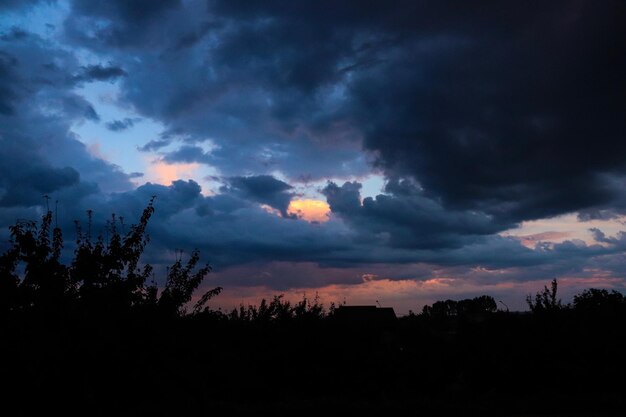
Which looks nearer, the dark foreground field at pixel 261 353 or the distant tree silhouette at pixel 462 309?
the dark foreground field at pixel 261 353

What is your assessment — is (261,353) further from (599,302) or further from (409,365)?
(599,302)

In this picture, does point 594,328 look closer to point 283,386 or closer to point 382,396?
point 382,396

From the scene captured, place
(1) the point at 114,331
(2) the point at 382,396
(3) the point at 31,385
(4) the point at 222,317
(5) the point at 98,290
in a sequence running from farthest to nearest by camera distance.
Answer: (4) the point at 222,317 → (2) the point at 382,396 → (5) the point at 98,290 → (1) the point at 114,331 → (3) the point at 31,385

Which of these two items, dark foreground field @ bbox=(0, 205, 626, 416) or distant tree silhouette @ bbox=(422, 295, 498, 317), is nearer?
dark foreground field @ bbox=(0, 205, 626, 416)

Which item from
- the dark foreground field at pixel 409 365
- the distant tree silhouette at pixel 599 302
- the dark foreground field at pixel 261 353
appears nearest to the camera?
the dark foreground field at pixel 261 353

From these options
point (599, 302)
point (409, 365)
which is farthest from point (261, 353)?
point (599, 302)

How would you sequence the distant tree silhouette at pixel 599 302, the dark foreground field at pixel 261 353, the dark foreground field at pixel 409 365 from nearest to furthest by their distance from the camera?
1. the dark foreground field at pixel 261 353
2. the dark foreground field at pixel 409 365
3. the distant tree silhouette at pixel 599 302

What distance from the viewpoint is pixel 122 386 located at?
8125mm

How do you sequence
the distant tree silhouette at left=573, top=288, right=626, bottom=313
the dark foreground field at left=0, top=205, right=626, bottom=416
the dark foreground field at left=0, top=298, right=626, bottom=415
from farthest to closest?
the distant tree silhouette at left=573, top=288, right=626, bottom=313 < the dark foreground field at left=0, top=298, right=626, bottom=415 < the dark foreground field at left=0, top=205, right=626, bottom=416

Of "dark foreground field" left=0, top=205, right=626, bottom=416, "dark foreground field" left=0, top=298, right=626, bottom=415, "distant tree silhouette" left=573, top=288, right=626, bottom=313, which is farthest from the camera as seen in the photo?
"distant tree silhouette" left=573, top=288, right=626, bottom=313

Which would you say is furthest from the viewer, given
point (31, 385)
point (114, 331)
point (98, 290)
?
point (98, 290)

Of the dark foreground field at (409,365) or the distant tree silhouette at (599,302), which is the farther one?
the distant tree silhouette at (599,302)

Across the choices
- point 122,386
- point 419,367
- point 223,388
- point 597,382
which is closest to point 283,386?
point 223,388

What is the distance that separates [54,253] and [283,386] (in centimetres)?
1065
